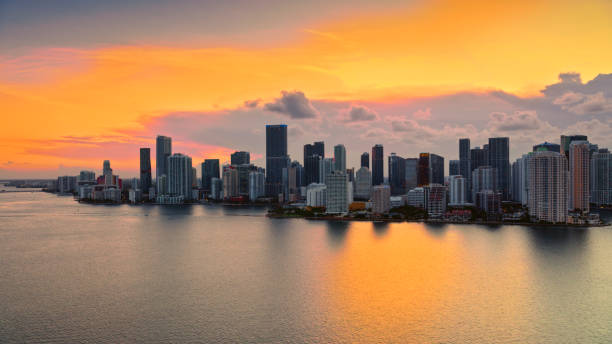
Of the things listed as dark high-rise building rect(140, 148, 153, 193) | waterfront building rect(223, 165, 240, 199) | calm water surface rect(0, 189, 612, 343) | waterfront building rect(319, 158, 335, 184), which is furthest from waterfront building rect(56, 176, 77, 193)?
calm water surface rect(0, 189, 612, 343)

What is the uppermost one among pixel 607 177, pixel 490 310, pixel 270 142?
pixel 270 142

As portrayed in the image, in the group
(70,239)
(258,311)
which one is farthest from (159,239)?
(258,311)

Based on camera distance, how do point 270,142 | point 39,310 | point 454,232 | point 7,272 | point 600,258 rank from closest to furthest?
point 39,310 < point 7,272 < point 600,258 < point 454,232 < point 270,142

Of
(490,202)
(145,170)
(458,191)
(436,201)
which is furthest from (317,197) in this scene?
(145,170)

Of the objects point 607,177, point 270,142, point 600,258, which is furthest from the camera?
point 270,142

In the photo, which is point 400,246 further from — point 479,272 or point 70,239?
point 70,239

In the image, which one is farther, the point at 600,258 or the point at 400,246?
the point at 400,246
